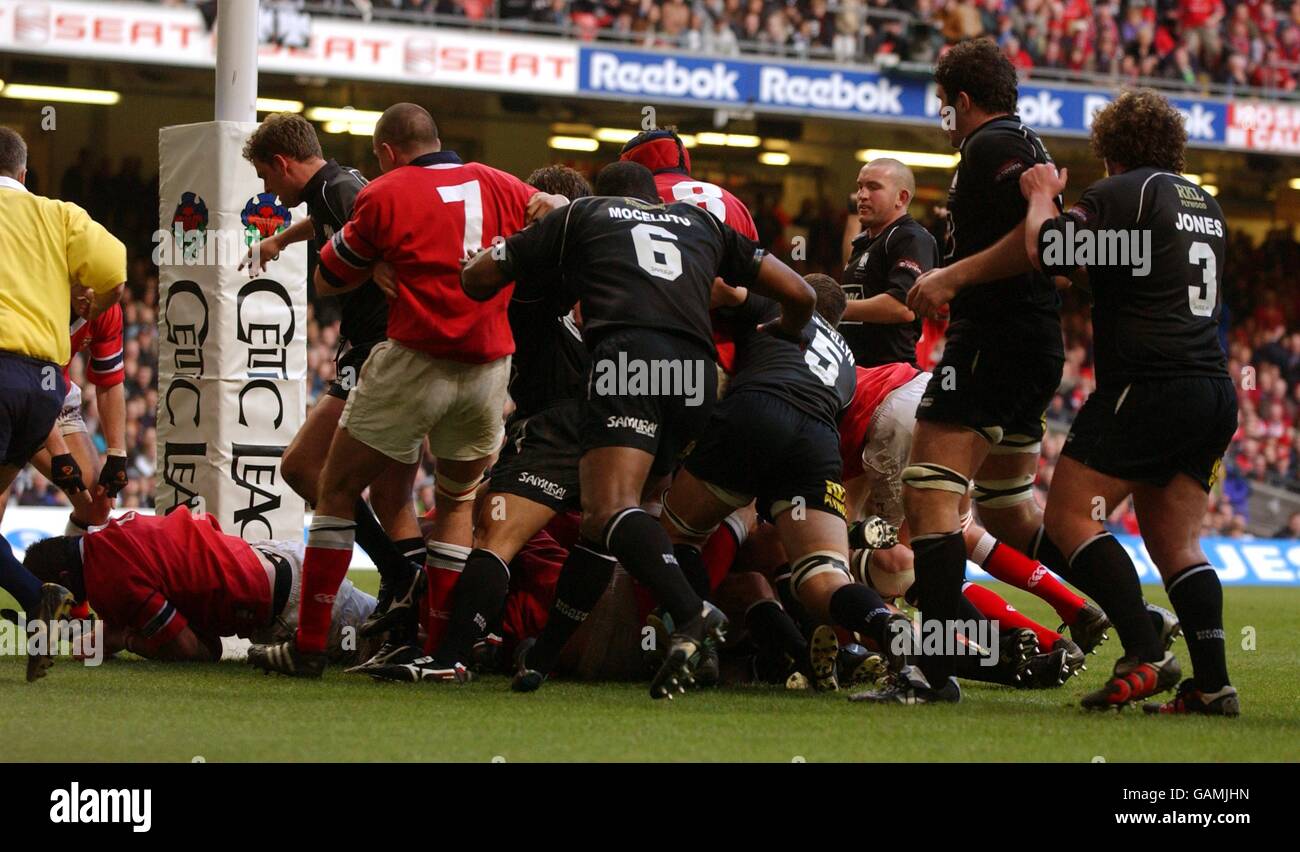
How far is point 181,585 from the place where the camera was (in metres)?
6.77

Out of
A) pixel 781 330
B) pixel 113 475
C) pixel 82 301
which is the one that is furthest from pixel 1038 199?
pixel 113 475

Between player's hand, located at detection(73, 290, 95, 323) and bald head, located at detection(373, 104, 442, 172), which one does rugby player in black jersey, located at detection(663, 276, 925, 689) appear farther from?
player's hand, located at detection(73, 290, 95, 323)

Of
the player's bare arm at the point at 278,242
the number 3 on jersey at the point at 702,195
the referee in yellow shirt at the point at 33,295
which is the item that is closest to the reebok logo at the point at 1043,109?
the number 3 on jersey at the point at 702,195

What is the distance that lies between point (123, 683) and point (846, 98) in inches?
633

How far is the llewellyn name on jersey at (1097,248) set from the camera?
5402mm

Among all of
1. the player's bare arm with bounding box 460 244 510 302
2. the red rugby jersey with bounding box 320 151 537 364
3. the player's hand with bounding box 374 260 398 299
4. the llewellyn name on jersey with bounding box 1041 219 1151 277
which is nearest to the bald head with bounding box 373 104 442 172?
the red rugby jersey with bounding box 320 151 537 364

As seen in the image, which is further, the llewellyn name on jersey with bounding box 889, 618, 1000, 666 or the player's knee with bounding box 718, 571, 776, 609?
the player's knee with bounding box 718, 571, 776, 609

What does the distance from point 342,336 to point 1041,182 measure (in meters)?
3.09

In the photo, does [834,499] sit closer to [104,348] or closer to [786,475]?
[786,475]

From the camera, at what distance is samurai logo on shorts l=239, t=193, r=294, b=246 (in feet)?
25.2

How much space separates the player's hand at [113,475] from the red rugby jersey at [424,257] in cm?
289

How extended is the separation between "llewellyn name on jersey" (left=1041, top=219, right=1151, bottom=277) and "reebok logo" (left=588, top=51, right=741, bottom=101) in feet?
48.3

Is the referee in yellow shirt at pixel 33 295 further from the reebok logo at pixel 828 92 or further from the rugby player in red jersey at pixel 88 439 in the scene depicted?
the reebok logo at pixel 828 92
